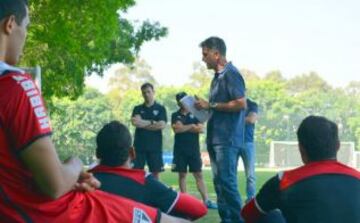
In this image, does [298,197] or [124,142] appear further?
[124,142]

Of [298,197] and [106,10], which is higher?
[106,10]

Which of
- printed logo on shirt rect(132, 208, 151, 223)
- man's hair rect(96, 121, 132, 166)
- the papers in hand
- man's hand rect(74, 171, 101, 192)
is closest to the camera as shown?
man's hand rect(74, 171, 101, 192)

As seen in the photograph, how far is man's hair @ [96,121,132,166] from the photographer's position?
4062mm

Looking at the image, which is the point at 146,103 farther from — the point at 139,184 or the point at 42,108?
the point at 42,108

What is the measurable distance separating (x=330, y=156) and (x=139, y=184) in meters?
1.00

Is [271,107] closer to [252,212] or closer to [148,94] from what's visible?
[148,94]

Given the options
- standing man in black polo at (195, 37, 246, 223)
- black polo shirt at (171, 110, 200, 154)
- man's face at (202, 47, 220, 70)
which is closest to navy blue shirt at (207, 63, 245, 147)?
standing man in black polo at (195, 37, 246, 223)

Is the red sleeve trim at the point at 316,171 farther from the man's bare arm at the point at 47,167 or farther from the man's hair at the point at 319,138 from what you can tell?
the man's bare arm at the point at 47,167

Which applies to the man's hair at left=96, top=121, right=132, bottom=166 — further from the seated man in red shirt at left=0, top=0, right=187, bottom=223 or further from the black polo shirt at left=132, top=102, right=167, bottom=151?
the black polo shirt at left=132, top=102, right=167, bottom=151

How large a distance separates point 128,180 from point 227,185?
348cm

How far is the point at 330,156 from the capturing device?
12.5ft

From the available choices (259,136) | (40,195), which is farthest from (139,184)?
(259,136)

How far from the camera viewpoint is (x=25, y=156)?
2520mm

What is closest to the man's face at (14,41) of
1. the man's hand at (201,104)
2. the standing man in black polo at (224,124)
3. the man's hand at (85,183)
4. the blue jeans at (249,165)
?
the man's hand at (85,183)
